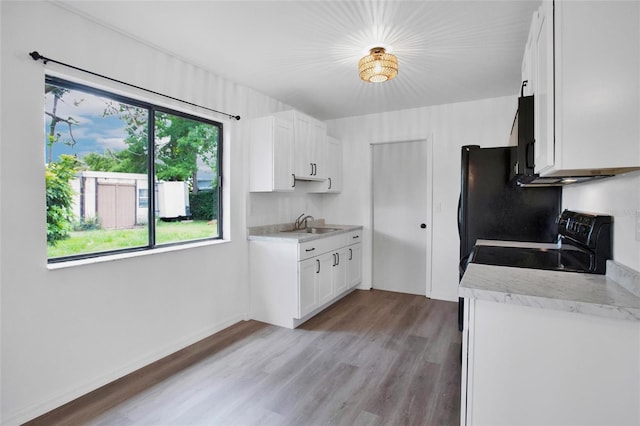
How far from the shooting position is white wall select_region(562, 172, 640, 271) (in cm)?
132

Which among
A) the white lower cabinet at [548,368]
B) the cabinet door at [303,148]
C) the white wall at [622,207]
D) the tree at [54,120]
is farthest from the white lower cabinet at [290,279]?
the white wall at [622,207]

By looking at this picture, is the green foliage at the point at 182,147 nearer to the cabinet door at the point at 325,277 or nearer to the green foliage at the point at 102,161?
the green foliage at the point at 102,161

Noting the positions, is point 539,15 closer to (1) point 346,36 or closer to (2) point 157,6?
(1) point 346,36

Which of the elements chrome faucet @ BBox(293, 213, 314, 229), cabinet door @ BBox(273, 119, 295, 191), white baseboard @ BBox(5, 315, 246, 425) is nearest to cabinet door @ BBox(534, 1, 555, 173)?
cabinet door @ BBox(273, 119, 295, 191)

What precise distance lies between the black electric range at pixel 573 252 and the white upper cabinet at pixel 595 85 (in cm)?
47

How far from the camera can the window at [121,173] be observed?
2.11m

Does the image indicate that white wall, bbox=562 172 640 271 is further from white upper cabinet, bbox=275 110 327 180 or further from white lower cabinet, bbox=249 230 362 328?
white upper cabinet, bbox=275 110 327 180

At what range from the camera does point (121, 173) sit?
8.05 feet

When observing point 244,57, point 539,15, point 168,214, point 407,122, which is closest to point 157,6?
point 244,57

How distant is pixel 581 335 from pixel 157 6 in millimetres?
2707

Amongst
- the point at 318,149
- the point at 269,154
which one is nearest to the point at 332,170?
the point at 318,149

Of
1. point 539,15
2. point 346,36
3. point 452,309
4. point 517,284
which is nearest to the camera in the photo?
point 517,284

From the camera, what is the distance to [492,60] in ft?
9.14

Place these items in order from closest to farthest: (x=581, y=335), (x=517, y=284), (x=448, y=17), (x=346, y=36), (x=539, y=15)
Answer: (x=581, y=335), (x=517, y=284), (x=539, y=15), (x=448, y=17), (x=346, y=36)
